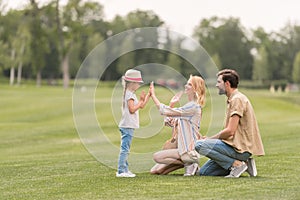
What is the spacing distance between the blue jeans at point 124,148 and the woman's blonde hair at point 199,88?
1.04 m

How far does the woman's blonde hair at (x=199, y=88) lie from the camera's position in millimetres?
8984

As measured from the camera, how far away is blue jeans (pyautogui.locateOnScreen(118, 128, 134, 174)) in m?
9.24

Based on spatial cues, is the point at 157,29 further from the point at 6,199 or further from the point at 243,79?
the point at 243,79

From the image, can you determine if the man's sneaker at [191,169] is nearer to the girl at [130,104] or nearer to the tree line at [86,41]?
the girl at [130,104]

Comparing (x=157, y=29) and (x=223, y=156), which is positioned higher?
(x=157, y=29)

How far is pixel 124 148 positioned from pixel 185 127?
0.91 m

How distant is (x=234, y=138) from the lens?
8961mm

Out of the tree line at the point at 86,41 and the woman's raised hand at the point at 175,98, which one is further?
the tree line at the point at 86,41

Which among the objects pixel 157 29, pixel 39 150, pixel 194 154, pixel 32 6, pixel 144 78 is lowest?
pixel 39 150

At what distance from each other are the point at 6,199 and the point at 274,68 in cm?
10096

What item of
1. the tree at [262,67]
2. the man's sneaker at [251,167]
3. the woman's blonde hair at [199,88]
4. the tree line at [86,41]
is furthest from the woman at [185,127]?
the tree at [262,67]

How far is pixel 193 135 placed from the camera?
925cm

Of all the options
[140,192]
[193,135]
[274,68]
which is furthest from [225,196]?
[274,68]

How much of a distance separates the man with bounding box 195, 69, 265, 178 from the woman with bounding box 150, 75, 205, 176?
202 mm
